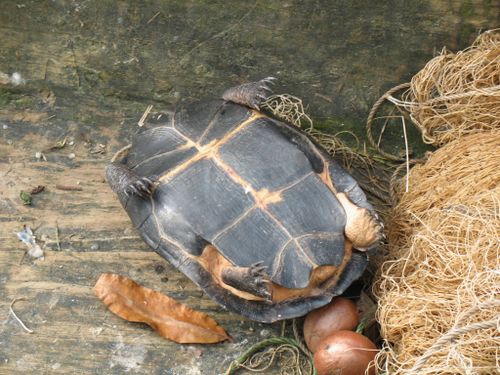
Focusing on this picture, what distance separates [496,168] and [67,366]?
88.9 inches

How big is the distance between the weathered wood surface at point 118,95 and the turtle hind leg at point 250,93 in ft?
0.92

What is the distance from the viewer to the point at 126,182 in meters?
3.48

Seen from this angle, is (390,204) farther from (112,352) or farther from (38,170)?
(38,170)

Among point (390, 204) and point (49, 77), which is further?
point (49, 77)

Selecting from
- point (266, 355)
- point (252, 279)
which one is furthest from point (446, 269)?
point (266, 355)

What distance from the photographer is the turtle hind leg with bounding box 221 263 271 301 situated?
10.2 feet

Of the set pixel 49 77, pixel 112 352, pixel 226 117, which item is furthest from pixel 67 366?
pixel 49 77

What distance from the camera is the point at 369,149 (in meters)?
4.13

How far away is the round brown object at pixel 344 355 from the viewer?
10.1ft

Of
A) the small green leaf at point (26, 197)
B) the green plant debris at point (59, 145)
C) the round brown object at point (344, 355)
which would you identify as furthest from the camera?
the green plant debris at point (59, 145)

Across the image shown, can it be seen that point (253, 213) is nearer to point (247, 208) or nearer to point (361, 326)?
point (247, 208)

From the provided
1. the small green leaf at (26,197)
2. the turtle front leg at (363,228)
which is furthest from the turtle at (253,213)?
the small green leaf at (26,197)

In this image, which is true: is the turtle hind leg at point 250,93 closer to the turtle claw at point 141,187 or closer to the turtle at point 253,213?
the turtle at point 253,213

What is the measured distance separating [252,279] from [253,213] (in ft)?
1.15
